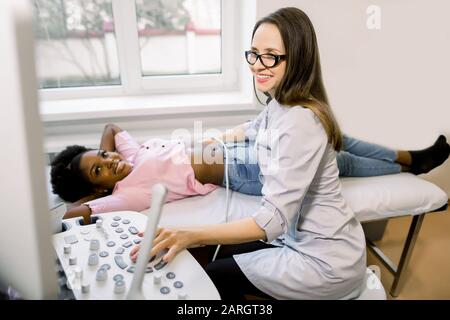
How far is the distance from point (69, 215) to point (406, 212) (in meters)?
1.20

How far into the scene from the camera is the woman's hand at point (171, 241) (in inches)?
32.2

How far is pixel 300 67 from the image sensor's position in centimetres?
104

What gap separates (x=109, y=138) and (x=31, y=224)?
130 cm

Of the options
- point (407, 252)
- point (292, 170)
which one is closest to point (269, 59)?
point (292, 170)

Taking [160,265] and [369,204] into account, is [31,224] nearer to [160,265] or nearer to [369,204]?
[160,265]

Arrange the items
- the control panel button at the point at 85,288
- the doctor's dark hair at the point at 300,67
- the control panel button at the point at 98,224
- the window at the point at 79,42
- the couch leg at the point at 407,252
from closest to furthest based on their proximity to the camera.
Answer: the control panel button at the point at 85,288 → the control panel button at the point at 98,224 → the doctor's dark hair at the point at 300,67 → the couch leg at the point at 407,252 → the window at the point at 79,42

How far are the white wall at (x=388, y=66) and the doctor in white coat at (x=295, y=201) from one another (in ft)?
2.91

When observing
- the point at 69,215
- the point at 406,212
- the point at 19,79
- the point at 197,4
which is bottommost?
the point at 406,212

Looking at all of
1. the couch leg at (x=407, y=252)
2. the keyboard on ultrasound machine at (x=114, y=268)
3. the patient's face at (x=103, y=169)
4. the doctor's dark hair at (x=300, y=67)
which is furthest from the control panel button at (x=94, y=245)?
the couch leg at (x=407, y=252)

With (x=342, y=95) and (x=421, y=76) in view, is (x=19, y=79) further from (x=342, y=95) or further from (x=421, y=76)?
(x=421, y=76)

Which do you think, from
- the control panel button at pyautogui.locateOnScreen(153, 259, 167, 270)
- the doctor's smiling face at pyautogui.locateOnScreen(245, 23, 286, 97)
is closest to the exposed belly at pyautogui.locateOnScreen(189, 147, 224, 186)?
the doctor's smiling face at pyautogui.locateOnScreen(245, 23, 286, 97)

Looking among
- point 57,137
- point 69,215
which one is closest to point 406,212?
point 69,215

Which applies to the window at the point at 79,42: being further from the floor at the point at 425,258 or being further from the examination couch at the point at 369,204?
the floor at the point at 425,258

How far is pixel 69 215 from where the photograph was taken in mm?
1220
